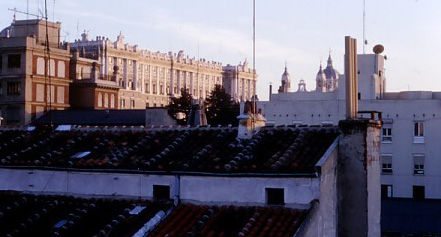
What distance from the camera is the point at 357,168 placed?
2106cm

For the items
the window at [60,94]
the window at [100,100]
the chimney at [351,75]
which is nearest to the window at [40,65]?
the window at [60,94]

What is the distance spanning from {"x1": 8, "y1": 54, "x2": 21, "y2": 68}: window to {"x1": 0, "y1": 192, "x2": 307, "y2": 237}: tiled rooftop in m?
56.8

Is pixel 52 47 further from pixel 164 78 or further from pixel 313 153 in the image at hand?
pixel 164 78

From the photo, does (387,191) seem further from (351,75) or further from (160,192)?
(160,192)

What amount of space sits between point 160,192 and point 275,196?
12.0 feet

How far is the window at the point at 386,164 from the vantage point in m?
55.0

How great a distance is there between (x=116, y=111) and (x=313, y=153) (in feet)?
167

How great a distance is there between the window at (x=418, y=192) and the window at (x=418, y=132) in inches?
134

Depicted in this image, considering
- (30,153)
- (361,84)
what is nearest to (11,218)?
Result: (30,153)

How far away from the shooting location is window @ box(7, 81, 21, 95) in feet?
255

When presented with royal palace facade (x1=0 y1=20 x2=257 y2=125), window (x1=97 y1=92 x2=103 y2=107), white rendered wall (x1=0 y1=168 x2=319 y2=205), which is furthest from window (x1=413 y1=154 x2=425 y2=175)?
window (x1=97 y1=92 x2=103 y2=107)

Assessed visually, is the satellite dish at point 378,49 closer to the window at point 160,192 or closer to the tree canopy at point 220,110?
the tree canopy at point 220,110

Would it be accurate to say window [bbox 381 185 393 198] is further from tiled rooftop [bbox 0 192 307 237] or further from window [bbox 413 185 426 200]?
tiled rooftop [bbox 0 192 307 237]

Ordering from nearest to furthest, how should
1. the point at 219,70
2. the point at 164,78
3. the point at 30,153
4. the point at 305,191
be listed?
1. the point at 305,191
2. the point at 30,153
3. the point at 164,78
4. the point at 219,70
